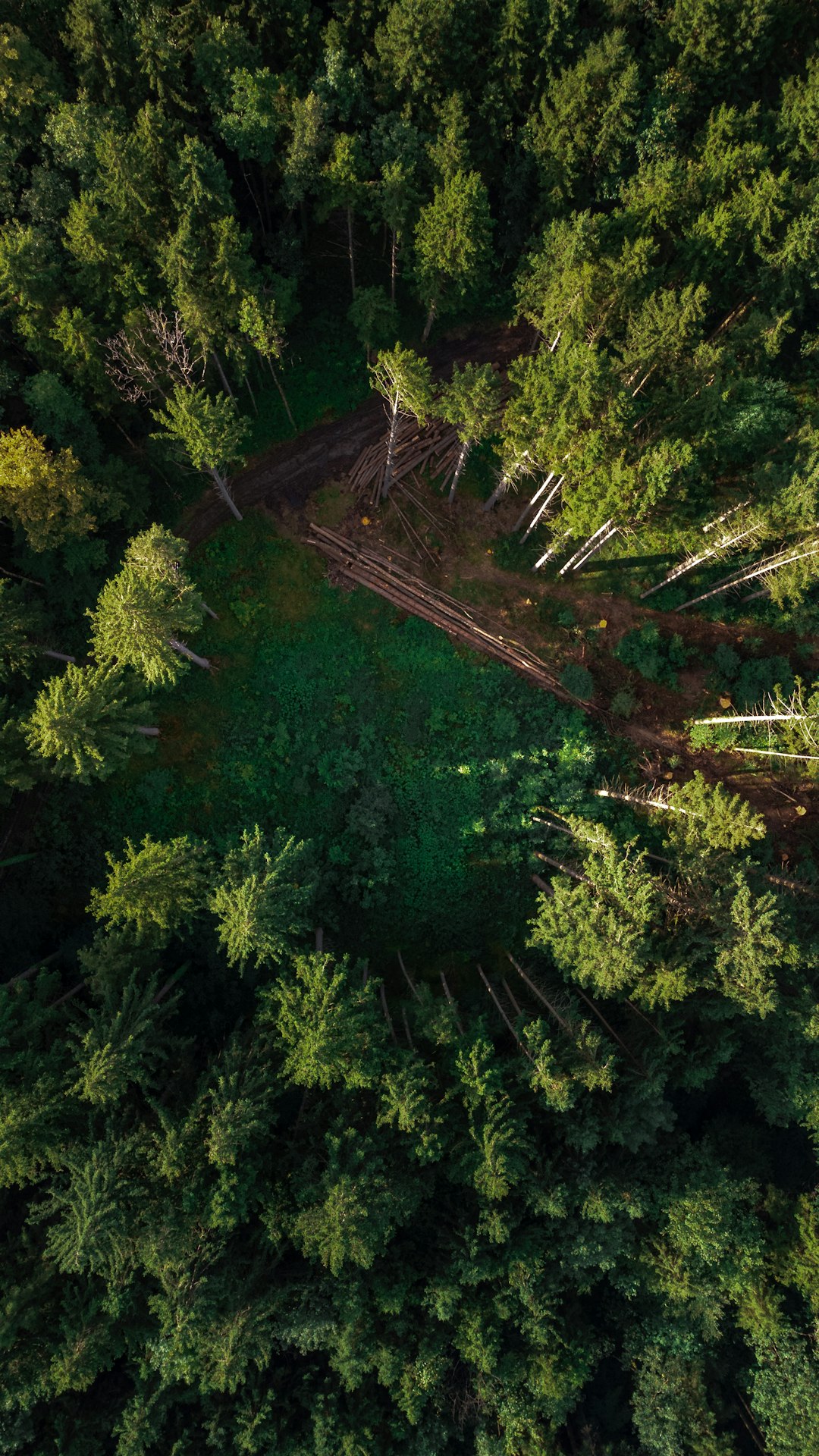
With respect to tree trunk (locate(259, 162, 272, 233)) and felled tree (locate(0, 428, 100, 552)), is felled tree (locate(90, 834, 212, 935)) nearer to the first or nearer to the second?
felled tree (locate(0, 428, 100, 552))

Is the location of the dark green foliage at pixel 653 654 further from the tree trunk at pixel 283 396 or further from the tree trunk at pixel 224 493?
the tree trunk at pixel 224 493

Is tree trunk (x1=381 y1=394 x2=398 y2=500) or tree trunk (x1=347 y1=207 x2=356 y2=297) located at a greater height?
tree trunk (x1=347 y1=207 x2=356 y2=297)

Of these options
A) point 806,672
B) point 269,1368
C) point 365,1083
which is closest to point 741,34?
point 806,672

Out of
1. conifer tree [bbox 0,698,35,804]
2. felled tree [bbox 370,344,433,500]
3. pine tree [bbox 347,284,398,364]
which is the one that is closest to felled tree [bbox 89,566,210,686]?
conifer tree [bbox 0,698,35,804]

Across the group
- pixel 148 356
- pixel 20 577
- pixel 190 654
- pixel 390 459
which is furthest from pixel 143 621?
pixel 390 459

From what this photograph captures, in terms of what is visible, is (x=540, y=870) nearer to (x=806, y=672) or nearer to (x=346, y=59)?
(x=806, y=672)

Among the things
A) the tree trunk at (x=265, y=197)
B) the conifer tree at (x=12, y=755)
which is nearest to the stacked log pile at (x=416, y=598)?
the tree trunk at (x=265, y=197)
